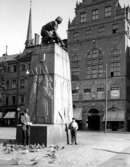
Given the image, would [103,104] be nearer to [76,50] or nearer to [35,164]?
[76,50]

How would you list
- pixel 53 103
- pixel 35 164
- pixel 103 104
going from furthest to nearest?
pixel 103 104, pixel 53 103, pixel 35 164

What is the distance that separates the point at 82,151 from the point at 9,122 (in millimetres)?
48963

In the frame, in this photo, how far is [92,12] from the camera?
52.7 metres

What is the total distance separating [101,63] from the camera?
51.0 meters

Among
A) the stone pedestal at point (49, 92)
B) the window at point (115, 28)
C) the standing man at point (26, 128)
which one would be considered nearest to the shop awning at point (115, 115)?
the window at point (115, 28)

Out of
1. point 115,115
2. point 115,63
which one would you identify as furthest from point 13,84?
point 115,115

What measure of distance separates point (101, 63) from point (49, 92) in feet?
118

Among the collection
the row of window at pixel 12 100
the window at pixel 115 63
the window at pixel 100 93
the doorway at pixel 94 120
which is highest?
the window at pixel 115 63

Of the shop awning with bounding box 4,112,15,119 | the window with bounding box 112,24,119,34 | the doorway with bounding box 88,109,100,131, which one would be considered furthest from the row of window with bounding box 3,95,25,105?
the window with bounding box 112,24,119,34

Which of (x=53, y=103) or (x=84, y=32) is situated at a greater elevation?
(x=84, y=32)

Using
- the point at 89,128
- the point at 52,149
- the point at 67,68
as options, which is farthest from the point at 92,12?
the point at 52,149

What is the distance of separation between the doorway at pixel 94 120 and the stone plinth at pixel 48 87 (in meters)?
33.6

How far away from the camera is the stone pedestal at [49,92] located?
15.5 m

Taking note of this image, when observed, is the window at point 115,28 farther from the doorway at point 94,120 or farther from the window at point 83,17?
the doorway at point 94,120
